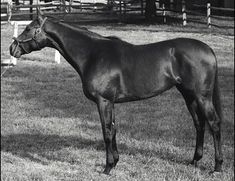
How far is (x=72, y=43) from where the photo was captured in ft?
13.8

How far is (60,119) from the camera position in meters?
11.8

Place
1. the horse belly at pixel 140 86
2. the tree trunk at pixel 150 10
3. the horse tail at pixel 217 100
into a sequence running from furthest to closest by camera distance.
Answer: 1. the horse tail at pixel 217 100
2. the horse belly at pixel 140 86
3. the tree trunk at pixel 150 10

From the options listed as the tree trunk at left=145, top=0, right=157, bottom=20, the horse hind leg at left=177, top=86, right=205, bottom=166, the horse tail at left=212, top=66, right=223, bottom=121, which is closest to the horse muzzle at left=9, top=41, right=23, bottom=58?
the tree trunk at left=145, top=0, right=157, bottom=20

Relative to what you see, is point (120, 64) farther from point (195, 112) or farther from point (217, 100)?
point (217, 100)

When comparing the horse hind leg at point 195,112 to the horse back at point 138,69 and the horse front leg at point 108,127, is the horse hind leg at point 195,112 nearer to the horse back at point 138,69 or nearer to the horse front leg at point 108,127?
the horse back at point 138,69

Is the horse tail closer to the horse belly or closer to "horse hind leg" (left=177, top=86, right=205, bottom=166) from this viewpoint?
"horse hind leg" (left=177, top=86, right=205, bottom=166)

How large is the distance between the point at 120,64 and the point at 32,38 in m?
0.82

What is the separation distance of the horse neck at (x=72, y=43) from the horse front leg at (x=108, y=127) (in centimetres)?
45

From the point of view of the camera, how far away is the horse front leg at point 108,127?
4.47 m

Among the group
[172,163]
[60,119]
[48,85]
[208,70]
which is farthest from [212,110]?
[48,85]

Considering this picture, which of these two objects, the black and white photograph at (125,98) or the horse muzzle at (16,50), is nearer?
the horse muzzle at (16,50)

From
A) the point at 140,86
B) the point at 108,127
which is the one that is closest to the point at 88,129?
the point at 108,127

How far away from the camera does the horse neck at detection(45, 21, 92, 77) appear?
410 cm

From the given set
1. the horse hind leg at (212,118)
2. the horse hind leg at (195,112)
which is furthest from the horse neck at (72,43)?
the horse hind leg at (212,118)
